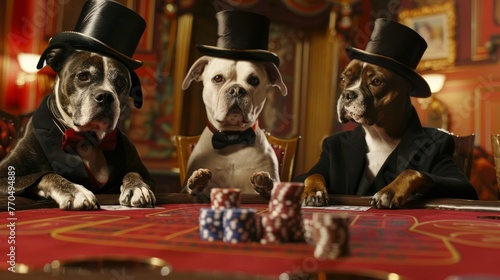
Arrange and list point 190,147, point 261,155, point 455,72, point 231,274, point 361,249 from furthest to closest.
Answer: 1. point 455,72
2. point 190,147
3. point 261,155
4. point 361,249
5. point 231,274

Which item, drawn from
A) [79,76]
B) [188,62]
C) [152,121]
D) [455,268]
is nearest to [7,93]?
[152,121]

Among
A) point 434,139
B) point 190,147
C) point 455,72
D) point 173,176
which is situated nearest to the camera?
point 434,139

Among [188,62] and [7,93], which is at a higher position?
[188,62]

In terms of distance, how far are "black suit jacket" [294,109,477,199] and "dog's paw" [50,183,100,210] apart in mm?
1277

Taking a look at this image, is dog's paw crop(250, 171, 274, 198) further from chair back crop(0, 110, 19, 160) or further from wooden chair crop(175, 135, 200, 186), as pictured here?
chair back crop(0, 110, 19, 160)

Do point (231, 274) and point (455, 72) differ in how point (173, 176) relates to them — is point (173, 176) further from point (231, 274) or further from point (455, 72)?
point (231, 274)

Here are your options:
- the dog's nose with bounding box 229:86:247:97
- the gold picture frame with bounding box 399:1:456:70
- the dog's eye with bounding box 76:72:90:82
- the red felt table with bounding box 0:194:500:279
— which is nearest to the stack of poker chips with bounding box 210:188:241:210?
the red felt table with bounding box 0:194:500:279

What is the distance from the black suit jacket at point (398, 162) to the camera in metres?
2.66

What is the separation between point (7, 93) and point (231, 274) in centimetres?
590

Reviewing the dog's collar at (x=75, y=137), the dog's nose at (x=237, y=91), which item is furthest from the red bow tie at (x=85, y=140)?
the dog's nose at (x=237, y=91)

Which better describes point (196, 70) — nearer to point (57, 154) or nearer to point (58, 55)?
point (58, 55)

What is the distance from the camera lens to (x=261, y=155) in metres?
3.05

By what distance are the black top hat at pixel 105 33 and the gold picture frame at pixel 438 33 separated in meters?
4.93

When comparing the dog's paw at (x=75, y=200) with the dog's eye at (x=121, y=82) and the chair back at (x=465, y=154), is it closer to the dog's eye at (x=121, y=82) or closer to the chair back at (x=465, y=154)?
the dog's eye at (x=121, y=82)
